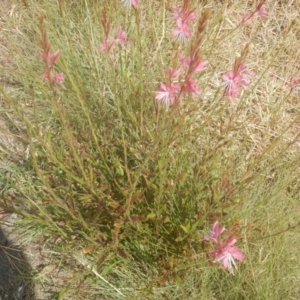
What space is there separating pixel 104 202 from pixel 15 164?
2.66 feet

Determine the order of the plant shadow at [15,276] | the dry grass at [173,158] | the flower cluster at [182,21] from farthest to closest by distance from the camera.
A: the plant shadow at [15,276] → the dry grass at [173,158] → the flower cluster at [182,21]

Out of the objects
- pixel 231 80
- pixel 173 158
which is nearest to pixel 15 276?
pixel 173 158

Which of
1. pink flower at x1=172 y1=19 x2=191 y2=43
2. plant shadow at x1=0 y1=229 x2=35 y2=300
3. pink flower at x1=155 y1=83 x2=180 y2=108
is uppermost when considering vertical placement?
pink flower at x1=172 y1=19 x2=191 y2=43

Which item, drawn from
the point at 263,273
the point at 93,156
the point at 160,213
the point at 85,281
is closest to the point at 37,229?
the point at 85,281

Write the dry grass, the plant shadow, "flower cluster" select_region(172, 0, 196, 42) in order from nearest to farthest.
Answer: "flower cluster" select_region(172, 0, 196, 42) < the dry grass < the plant shadow

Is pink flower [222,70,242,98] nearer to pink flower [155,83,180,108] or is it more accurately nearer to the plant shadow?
pink flower [155,83,180,108]

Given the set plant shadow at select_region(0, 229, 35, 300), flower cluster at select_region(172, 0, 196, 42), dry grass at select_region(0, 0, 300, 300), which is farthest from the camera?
plant shadow at select_region(0, 229, 35, 300)

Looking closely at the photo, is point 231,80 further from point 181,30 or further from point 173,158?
point 173,158

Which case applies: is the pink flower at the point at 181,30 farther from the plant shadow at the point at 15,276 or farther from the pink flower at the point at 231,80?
the plant shadow at the point at 15,276

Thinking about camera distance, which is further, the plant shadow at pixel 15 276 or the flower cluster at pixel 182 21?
the plant shadow at pixel 15 276

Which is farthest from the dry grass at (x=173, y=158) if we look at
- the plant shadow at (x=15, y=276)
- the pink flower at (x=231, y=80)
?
the pink flower at (x=231, y=80)

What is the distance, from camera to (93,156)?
2105 mm

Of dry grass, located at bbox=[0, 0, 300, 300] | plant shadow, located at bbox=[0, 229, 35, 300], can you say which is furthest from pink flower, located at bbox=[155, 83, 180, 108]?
plant shadow, located at bbox=[0, 229, 35, 300]

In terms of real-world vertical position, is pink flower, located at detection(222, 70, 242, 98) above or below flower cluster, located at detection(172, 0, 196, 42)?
below
